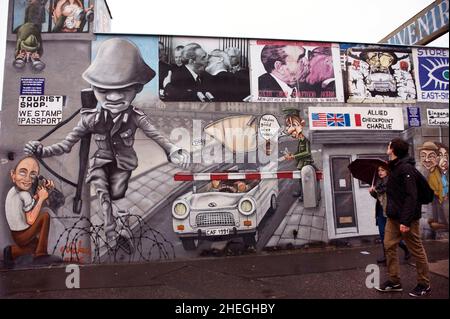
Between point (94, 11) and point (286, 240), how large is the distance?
6.04 metres

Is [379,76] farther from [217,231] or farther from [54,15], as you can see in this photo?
[54,15]

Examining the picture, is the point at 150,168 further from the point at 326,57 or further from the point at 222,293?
the point at 326,57

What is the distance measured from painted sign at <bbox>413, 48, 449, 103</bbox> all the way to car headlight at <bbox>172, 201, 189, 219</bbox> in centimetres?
570

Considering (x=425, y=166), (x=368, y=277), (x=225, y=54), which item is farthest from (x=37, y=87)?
(x=425, y=166)

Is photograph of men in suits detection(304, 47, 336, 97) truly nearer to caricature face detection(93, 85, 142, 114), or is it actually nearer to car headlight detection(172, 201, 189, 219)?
car headlight detection(172, 201, 189, 219)

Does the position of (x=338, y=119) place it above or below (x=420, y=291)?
above

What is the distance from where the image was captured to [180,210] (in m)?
6.49

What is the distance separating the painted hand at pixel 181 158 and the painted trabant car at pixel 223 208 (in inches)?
17.0

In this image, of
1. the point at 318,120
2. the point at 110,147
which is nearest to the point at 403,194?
the point at 318,120

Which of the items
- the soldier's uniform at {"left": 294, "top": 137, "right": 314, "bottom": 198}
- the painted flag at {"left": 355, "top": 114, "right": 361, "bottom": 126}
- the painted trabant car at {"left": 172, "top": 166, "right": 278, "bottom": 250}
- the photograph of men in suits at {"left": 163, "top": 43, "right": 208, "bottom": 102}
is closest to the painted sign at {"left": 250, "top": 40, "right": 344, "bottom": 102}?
the painted flag at {"left": 355, "top": 114, "right": 361, "bottom": 126}

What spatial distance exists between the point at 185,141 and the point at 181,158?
1.16ft

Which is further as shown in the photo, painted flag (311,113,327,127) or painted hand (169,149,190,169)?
painted flag (311,113,327,127)

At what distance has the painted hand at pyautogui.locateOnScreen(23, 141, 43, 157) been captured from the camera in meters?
6.27
